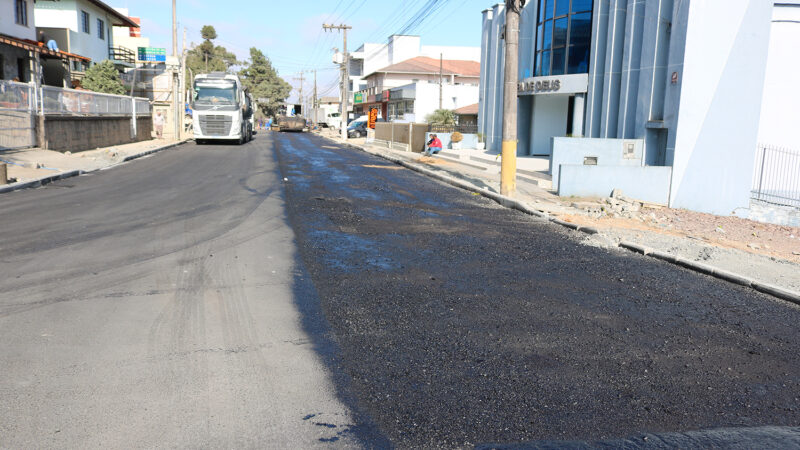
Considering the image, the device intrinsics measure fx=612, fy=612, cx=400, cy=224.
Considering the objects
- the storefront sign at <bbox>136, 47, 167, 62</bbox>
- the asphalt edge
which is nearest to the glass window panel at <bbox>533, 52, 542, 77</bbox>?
the asphalt edge

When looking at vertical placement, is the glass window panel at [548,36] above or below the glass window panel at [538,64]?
above

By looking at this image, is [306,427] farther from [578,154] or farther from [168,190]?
[578,154]

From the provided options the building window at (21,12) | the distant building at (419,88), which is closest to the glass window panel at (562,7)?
the building window at (21,12)

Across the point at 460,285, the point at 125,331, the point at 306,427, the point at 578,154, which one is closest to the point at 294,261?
the point at 460,285

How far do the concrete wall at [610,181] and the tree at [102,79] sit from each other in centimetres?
3803

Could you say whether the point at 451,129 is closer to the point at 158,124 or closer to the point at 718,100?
the point at 158,124

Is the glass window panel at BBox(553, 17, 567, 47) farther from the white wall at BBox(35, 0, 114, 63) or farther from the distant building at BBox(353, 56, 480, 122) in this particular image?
the white wall at BBox(35, 0, 114, 63)

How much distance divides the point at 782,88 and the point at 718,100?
7.36m

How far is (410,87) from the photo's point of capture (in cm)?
6312

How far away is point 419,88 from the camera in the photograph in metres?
61.8

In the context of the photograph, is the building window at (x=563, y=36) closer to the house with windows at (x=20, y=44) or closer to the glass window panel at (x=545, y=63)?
the glass window panel at (x=545, y=63)

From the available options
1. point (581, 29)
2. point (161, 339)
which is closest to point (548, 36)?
point (581, 29)

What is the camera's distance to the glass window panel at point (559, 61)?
26375mm

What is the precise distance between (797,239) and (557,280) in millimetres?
13098
